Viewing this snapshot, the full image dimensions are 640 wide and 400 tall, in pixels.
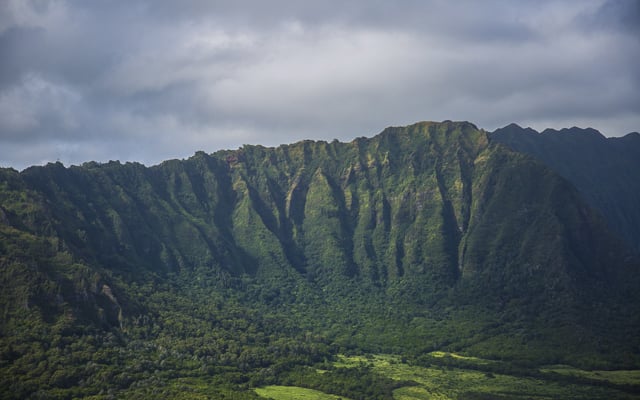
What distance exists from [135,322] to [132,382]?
1530 inches

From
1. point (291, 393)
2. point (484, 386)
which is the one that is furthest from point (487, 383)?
point (291, 393)

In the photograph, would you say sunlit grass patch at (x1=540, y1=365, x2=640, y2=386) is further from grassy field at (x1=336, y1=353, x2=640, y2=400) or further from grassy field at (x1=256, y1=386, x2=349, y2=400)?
grassy field at (x1=256, y1=386, x2=349, y2=400)

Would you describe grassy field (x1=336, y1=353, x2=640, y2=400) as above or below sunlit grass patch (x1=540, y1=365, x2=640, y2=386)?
below

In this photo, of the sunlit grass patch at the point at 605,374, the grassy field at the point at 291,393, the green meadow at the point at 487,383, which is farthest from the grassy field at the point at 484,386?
the grassy field at the point at 291,393

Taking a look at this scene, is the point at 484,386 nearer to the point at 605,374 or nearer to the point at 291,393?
the point at 605,374

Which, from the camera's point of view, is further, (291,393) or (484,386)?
(484,386)

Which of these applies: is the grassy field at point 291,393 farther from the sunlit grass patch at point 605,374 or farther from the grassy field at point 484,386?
the sunlit grass patch at point 605,374

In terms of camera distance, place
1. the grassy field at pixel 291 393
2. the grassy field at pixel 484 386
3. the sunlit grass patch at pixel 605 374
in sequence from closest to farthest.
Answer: the grassy field at pixel 484 386
the grassy field at pixel 291 393
the sunlit grass patch at pixel 605 374

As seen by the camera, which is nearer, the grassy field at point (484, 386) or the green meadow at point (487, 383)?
the grassy field at point (484, 386)

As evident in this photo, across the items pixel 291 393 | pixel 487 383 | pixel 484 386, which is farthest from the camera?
pixel 487 383

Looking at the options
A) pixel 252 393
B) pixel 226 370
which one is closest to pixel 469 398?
pixel 252 393

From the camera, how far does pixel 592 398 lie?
152 m

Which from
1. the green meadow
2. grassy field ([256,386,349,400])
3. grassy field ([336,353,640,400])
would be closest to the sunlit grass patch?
the green meadow

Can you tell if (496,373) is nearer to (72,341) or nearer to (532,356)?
(532,356)
